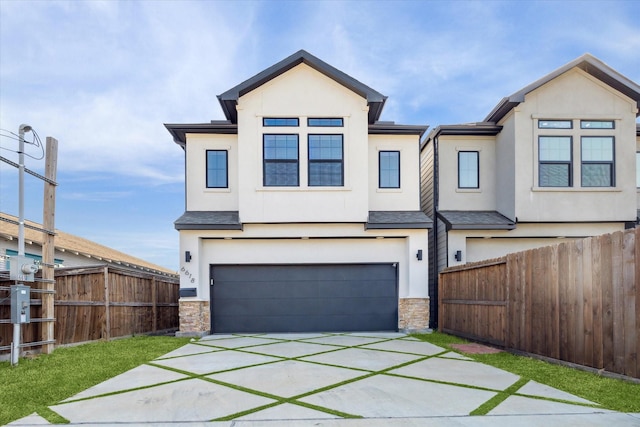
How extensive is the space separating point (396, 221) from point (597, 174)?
596 cm

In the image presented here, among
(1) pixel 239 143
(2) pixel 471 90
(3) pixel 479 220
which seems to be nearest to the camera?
(1) pixel 239 143

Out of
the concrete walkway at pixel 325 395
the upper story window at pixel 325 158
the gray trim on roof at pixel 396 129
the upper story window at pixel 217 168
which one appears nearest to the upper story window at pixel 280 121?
the upper story window at pixel 325 158

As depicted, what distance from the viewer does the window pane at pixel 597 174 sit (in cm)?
1215

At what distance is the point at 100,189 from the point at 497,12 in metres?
16.8

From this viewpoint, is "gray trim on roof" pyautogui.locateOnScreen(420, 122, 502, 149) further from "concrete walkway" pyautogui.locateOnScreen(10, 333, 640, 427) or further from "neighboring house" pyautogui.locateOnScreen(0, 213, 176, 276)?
"neighboring house" pyautogui.locateOnScreen(0, 213, 176, 276)

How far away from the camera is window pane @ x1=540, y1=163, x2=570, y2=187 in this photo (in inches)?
480

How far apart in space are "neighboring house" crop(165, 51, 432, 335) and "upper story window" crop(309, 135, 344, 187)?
0.09 feet

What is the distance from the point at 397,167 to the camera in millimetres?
12641

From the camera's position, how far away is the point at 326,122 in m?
11.9

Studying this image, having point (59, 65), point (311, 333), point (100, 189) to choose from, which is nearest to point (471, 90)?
point (311, 333)

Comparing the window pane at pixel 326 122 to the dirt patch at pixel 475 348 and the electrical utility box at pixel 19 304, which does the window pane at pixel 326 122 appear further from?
the electrical utility box at pixel 19 304

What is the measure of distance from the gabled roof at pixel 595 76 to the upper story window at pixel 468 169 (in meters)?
1.87

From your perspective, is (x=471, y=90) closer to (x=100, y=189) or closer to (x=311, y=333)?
(x=311, y=333)

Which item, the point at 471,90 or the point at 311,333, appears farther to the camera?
the point at 471,90
